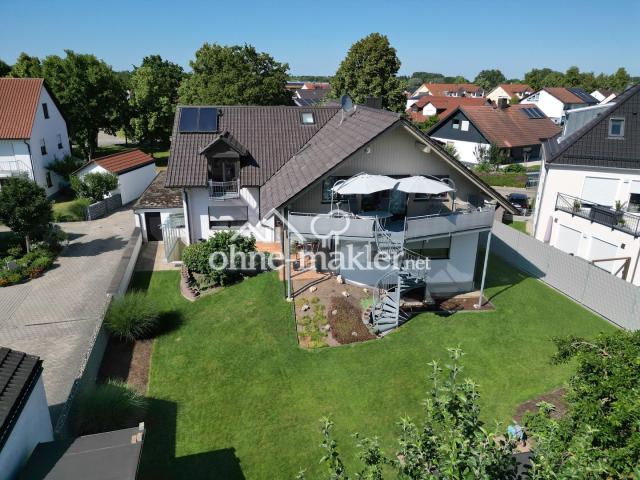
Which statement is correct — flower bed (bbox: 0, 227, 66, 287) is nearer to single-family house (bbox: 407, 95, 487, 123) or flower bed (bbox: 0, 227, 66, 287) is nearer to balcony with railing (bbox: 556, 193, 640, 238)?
balcony with railing (bbox: 556, 193, 640, 238)

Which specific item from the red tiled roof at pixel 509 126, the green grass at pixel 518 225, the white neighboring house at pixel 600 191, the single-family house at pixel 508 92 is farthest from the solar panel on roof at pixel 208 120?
the single-family house at pixel 508 92

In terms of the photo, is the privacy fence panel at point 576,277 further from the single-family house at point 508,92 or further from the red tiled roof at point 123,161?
the single-family house at point 508,92

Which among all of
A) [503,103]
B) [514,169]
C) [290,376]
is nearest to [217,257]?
[290,376]

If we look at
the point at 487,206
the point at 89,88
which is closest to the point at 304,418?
the point at 487,206

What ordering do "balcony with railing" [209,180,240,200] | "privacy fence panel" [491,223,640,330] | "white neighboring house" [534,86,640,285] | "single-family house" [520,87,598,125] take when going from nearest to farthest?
"privacy fence panel" [491,223,640,330], "white neighboring house" [534,86,640,285], "balcony with railing" [209,180,240,200], "single-family house" [520,87,598,125]

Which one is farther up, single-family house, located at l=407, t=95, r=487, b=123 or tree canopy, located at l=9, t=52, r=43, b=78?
tree canopy, located at l=9, t=52, r=43, b=78

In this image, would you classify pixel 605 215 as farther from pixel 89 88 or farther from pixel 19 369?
pixel 89 88

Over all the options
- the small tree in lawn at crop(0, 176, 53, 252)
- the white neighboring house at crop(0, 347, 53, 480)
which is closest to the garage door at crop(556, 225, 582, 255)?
the white neighboring house at crop(0, 347, 53, 480)

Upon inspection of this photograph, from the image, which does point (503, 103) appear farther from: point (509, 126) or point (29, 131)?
point (29, 131)
